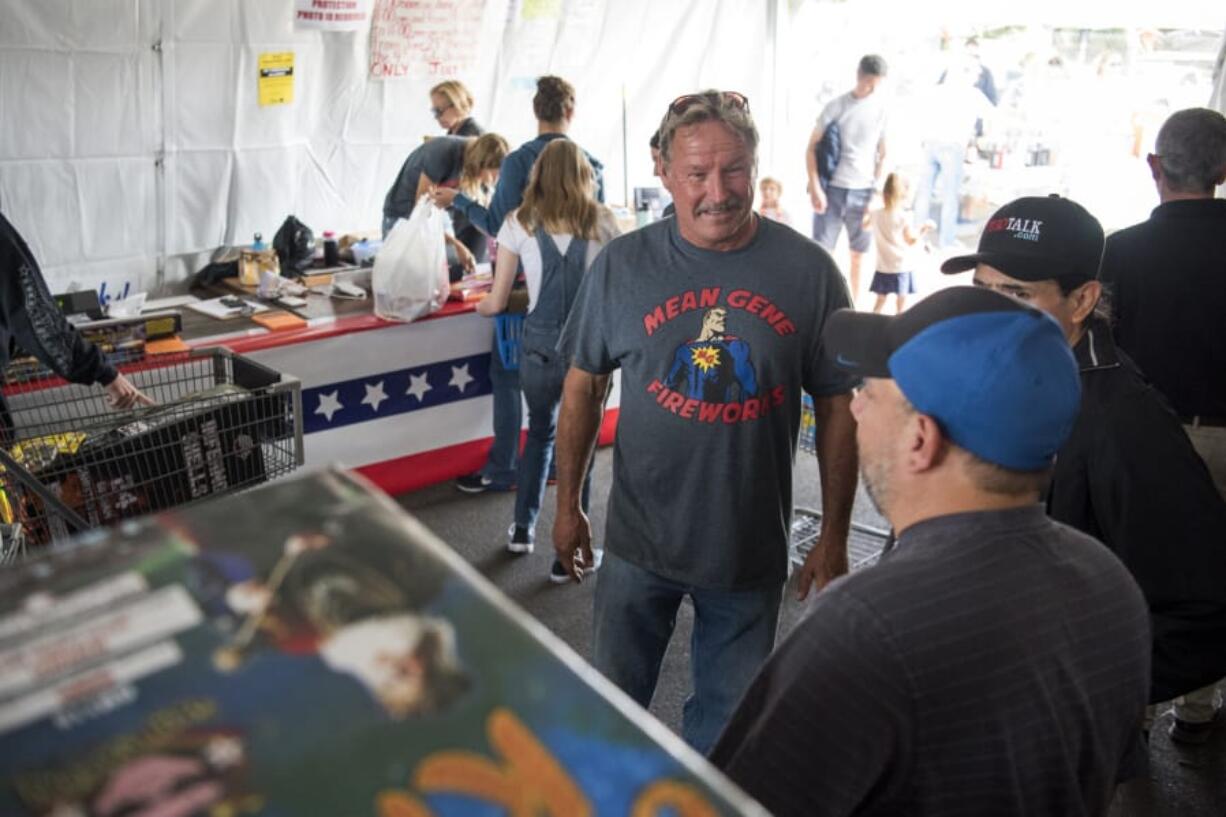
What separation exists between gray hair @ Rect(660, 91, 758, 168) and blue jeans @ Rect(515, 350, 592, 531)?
176 centimetres

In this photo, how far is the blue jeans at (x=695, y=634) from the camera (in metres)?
2.16

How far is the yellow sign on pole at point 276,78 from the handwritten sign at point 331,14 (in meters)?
0.18

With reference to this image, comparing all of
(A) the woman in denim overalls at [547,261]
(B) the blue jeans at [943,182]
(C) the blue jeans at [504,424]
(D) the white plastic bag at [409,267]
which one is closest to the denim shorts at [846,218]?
(B) the blue jeans at [943,182]

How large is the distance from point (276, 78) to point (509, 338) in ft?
6.87

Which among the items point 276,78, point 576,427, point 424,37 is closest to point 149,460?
point 576,427

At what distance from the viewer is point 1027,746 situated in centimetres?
106

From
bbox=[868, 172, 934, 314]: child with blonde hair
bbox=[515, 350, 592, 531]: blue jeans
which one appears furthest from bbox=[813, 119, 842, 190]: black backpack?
bbox=[515, 350, 592, 531]: blue jeans

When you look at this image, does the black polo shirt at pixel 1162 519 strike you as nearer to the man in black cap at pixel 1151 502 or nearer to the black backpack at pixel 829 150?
the man in black cap at pixel 1151 502

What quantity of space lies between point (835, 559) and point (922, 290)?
5552mm

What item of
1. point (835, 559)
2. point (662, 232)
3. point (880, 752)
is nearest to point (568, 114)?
point (662, 232)

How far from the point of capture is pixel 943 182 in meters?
8.16

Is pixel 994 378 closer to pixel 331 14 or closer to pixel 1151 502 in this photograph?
pixel 1151 502

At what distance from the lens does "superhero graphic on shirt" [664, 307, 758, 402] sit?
6.60ft

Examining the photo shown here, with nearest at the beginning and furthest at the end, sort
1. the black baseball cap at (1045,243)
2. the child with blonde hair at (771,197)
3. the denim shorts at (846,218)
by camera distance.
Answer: the black baseball cap at (1045,243), the child with blonde hair at (771,197), the denim shorts at (846,218)
